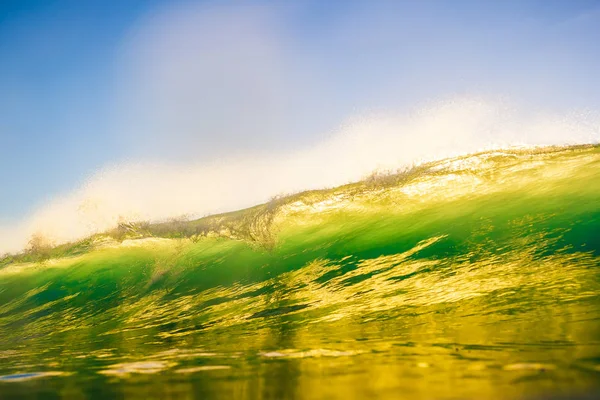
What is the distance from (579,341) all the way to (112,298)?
9.60 metres

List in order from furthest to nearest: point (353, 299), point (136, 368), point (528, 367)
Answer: point (353, 299) < point (136, 368) < point (528, 367)

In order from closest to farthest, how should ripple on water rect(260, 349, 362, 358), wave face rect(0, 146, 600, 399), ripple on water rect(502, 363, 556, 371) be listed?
ripple on water rect(502, 363, 556, 371) < wave face rect(0, 146, 600, 399) < ripple on water rect(260, 349, 362, 358)

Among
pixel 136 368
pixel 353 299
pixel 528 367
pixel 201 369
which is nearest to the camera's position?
pixel 528 367

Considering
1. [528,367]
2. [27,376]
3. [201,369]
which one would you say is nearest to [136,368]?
[201,369]

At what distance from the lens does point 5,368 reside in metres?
4.50

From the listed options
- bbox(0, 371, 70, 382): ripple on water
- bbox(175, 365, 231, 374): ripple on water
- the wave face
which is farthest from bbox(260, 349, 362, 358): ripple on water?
bbox(0, 371, 70, 382): ripple on water

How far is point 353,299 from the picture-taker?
257 inches

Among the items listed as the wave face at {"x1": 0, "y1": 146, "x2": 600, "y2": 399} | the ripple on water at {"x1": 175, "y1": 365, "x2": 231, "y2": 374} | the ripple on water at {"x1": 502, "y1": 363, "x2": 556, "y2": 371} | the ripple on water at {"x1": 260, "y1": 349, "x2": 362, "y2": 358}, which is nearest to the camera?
the ripple on water at {"x1": 502, "y1": 363, "x2": 556, "y2": 371}

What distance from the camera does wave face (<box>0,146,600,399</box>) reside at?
3068 millimetres

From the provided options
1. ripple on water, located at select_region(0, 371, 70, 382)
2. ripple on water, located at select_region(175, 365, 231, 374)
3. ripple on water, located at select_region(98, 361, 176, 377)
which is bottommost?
ripple on water, located at select_region(175, 365, 231, 374)

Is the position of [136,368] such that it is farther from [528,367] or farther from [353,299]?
[353,299]

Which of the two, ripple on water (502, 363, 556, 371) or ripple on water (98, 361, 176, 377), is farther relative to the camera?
ripple on water (98, 361, 176, 377)

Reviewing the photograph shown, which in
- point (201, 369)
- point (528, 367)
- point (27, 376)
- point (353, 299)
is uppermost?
point (27, 376)

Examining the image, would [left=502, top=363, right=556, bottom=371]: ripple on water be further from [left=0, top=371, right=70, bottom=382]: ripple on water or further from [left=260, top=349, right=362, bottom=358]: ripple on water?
[left=0, top=371, right=70, bottom=382]: ripple on water
